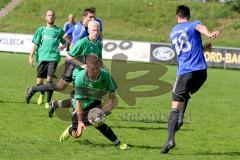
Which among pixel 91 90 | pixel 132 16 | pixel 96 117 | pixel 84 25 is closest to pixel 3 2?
pixel 132 16

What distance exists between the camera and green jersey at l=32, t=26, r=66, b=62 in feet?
45.3

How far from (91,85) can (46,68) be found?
17.6ft

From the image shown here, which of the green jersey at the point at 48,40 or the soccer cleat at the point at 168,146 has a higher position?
the green jersey at the point at 48,40

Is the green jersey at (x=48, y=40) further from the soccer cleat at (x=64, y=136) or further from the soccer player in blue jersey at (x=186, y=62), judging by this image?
the soccer player in blue jersey at (x=186, y=62)

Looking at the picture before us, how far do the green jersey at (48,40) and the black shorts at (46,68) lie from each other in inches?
4.5

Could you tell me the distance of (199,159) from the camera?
854 cm

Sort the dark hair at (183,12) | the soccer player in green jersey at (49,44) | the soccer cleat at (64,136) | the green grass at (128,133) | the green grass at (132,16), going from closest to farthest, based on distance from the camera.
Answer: the green grass at (128,133) → the dark hair at (183,12) → the soccer cleat at (64,136) → the soccer player in green jersey at (49,44) → the green grass at (132,16)

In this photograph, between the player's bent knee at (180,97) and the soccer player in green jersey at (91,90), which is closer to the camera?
the soccer player in green jersey at (91,90)

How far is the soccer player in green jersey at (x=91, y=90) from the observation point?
8.62 m

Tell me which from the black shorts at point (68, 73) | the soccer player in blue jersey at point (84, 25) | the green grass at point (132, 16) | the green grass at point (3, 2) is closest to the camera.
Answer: the soccer player in blue jersey at point (84, 25)

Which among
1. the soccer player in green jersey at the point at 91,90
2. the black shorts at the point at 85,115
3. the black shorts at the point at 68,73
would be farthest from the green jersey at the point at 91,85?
the black shorts at the point at 68,73

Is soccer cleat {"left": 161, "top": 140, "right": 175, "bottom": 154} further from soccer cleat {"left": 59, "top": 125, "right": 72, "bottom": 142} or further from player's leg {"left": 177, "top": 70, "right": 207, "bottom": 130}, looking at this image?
soccer cleat {"left": 59, "top": 125, "right": 72, "bottom": 142}

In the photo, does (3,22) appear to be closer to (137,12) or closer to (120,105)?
(137,12)

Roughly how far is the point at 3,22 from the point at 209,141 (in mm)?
42101
